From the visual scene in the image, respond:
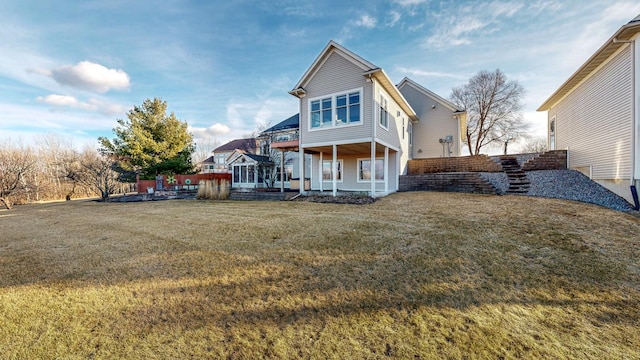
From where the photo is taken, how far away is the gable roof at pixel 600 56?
278 inches

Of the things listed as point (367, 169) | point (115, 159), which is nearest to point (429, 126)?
point (367, 169)

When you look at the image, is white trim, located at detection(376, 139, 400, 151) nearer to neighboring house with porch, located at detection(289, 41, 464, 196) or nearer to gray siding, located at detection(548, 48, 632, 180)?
neighboring house with porch, located at detection(289, 41, 464, 196)

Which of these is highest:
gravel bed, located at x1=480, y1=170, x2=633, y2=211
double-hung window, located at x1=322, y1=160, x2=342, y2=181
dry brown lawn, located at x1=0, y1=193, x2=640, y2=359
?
double-hung window, located at x1=322, y1=160, x2=342, y2=181

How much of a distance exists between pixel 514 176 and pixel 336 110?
30.1 feet

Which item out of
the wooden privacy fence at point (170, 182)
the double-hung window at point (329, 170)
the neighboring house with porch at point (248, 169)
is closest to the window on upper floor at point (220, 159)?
the wooden privacy fence at point (170, 182)

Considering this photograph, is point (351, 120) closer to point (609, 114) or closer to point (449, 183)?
point (449, 183)

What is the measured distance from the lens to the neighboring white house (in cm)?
726

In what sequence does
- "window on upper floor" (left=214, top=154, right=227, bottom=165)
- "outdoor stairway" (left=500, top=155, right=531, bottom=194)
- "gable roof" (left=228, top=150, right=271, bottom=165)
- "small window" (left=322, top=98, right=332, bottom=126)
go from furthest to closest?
"window on upper floor" (left=214, top=154, right=227, bottom=165)
"gable roof" (left=228, top=150, right=271, bottom=165)
"small window" (left=322, top=98, right=332, bottom=126)
"outdoor stairway" (left=500, top=155, right=531, bottom=194)

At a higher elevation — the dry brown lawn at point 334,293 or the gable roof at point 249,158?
the gable roof at point 249,158

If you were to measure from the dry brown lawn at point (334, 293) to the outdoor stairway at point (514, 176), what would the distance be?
4924 mm

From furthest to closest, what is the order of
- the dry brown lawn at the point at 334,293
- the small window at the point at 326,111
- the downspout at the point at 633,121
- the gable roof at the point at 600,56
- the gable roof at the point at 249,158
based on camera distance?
the gable roof at the point at 249,158, the small window at the point at 326,111, the downspout at the point at 633,121, the gable roof at the point at 600,56, the dry brown lawn at the point at 334,293

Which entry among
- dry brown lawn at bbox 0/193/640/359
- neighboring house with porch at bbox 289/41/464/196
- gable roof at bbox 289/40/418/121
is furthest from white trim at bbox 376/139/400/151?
dry brown lawn at bbox 0/193/640/359

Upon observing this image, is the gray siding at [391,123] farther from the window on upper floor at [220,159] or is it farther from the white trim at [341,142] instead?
the window on upper floor at [220,159]

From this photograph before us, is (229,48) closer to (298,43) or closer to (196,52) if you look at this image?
(196,52)
